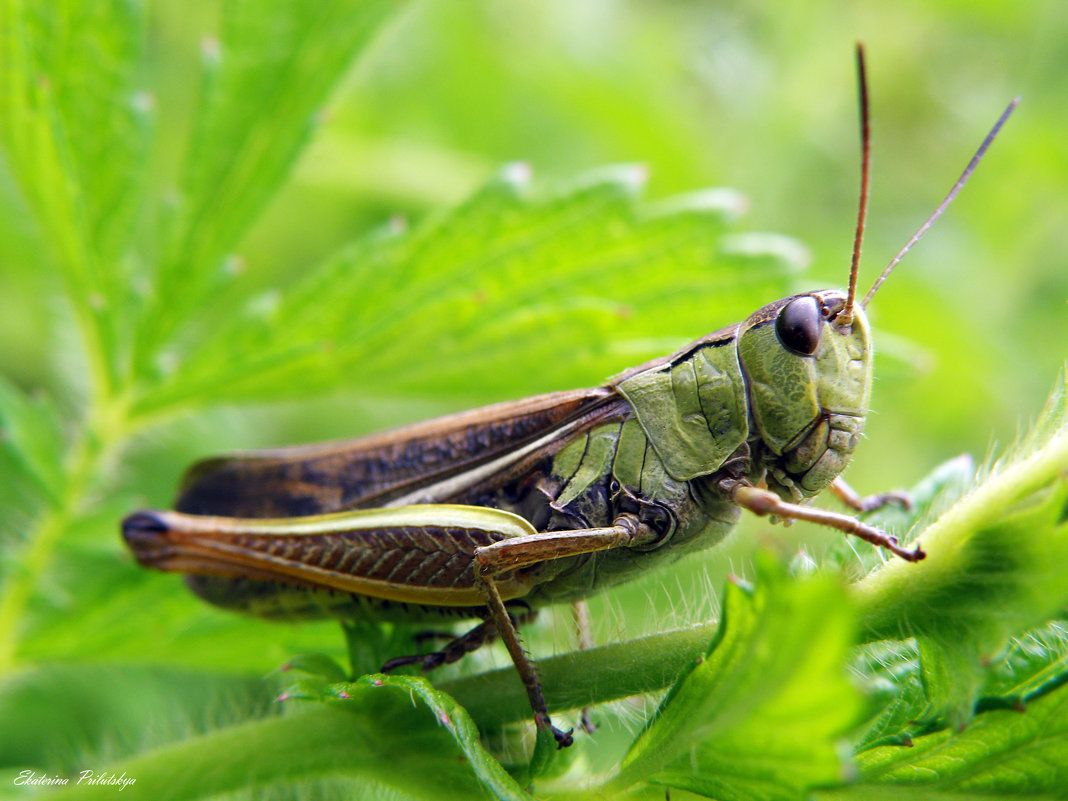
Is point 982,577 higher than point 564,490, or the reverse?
point 564,490

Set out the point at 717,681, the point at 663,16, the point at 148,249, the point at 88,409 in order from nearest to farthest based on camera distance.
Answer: the point at 717,681, the point at 88,409, the point at 148,249, the point at 663,16

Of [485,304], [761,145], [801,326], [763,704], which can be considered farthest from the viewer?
[761,145]

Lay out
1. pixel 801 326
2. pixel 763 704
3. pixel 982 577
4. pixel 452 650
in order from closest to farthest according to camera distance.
Answer: 1. pixel 763 704
2. pixel 982 577
3. pixel 452 650
4. pixel 801 326

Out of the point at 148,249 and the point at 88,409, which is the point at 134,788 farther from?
the point at 148,249

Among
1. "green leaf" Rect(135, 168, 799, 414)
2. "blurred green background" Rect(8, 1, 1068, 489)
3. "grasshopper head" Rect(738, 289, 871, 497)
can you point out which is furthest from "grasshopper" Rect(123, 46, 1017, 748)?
"blurred green background" Rect(8, 1, 1068, 489)

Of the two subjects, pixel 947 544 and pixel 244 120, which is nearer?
pixel 947 544

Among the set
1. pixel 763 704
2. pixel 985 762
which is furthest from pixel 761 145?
pixel 763 704

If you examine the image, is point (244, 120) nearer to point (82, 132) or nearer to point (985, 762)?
point (82, 132)

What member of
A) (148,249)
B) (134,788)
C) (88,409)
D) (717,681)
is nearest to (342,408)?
(148,249)
